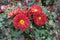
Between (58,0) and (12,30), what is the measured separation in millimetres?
1770

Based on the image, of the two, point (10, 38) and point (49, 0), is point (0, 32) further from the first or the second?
point (49, 0)

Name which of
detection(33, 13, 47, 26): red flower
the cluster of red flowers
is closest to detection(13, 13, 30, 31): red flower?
the cluster of red flowers

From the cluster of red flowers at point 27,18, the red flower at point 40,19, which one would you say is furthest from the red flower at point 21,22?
the red flower at point 40,19

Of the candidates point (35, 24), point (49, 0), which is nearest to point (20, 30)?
point (35, 24)

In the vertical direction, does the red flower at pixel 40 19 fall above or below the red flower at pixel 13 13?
below

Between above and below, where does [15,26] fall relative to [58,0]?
above

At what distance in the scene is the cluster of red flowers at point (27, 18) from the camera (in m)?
2.61

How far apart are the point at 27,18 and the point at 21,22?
94mm

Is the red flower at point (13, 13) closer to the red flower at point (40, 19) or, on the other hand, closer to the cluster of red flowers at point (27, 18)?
the cluster of red flowers at point (27, 18)

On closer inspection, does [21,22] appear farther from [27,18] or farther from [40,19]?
[40,19]

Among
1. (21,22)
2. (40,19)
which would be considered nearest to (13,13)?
(21,22)

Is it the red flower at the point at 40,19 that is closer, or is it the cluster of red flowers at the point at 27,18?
the cluster of red flowers at the point at 27,18

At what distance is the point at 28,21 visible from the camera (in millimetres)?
2648

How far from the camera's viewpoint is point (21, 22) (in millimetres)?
2635
